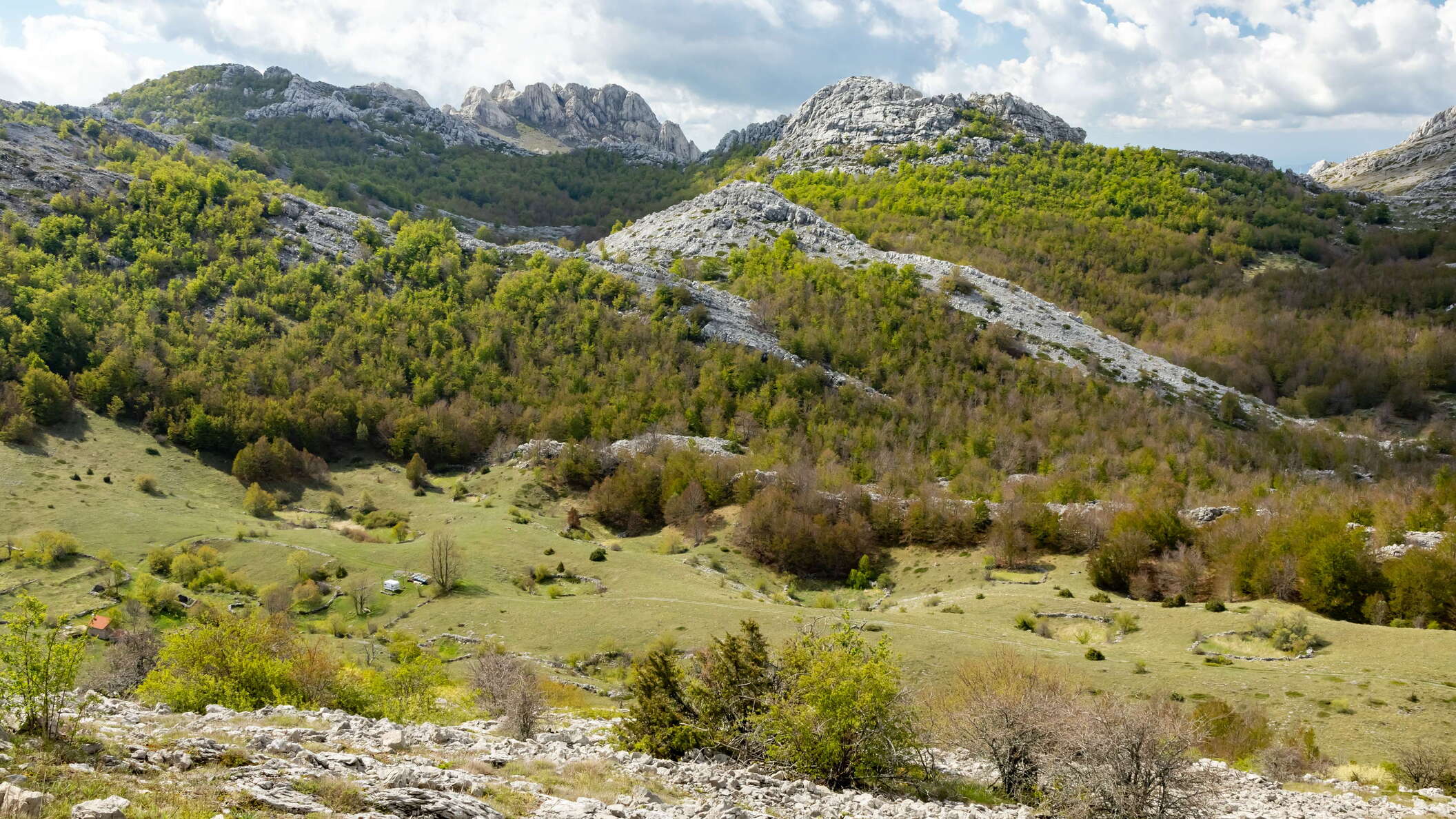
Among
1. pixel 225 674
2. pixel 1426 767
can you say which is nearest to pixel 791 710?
pixel 225 674

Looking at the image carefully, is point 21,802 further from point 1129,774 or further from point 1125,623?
point 1125,623

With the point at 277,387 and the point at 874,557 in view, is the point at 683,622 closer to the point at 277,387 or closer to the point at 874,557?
the point at 874,557

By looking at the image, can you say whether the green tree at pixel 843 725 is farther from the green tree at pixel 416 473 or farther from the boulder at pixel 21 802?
the green tree at pixel 416 473

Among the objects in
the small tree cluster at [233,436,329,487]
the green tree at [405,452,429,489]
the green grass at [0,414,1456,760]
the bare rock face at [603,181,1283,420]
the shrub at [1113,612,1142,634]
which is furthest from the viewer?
the bare rock face at [603,181,1283,420]

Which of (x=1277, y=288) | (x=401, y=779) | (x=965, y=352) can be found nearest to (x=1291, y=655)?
(x=401, y=779)

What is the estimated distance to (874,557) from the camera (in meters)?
62.3

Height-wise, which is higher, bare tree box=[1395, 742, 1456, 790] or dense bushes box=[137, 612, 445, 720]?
bare tree box=[1395, 742, 1456, 790]

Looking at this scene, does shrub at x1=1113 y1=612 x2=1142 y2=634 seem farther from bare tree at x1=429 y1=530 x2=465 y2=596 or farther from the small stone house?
the small stone house

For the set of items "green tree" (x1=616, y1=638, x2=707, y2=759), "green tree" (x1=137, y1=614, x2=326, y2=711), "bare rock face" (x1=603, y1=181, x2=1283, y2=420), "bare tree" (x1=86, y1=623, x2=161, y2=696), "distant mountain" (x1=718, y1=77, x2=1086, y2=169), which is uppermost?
"distant mountain" (x1=718, y1=77, x2=1086, y2=169)

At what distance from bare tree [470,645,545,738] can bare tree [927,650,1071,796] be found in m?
12.2

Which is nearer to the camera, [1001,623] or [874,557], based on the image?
[1001,623]

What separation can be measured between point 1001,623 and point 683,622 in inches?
673

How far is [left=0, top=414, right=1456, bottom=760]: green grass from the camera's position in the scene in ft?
96.8

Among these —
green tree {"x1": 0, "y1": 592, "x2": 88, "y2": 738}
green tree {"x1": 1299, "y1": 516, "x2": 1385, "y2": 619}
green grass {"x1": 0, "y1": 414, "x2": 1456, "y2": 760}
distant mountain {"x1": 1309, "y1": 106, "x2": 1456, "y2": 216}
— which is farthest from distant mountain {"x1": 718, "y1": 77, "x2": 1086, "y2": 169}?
green tree {"x1": 0, "y1": 592, "x2": 88, "y2": 738}
